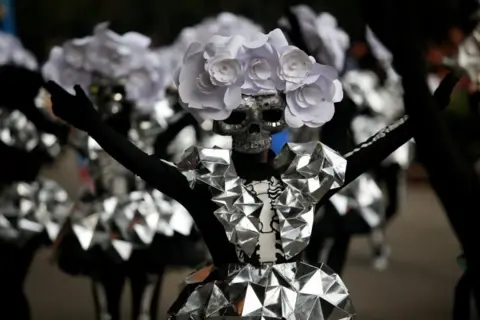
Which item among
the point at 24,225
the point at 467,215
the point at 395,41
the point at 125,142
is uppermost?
the point at 395,41

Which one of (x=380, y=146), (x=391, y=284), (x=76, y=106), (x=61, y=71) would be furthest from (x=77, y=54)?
(x=391, y=284)

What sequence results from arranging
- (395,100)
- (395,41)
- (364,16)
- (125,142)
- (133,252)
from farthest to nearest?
(395,100) < (133,252) < (125,142) < (364,16) < (395,41)

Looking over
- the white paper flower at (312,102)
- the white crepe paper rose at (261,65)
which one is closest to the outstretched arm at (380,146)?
the white paper flower at (312,102)

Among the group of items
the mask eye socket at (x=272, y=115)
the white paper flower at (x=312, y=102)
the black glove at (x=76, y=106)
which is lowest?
the black glove at (x=76, y=106)

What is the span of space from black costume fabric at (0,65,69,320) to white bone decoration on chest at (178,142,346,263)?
128cm

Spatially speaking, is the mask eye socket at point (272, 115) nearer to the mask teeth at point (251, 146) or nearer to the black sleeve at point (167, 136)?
the mask teeth at point (251, 146)

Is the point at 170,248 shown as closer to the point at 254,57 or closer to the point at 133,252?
the point at 133,252

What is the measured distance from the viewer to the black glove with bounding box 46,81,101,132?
1672 mm

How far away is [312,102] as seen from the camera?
69.1 inches

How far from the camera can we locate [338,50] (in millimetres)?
2768

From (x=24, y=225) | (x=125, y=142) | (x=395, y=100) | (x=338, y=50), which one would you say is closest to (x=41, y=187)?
(x=24, y=225)

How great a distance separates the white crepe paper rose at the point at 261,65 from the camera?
1734 mm

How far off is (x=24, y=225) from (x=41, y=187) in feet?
0.60

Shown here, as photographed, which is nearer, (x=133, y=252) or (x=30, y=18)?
(x=133, y=252)
